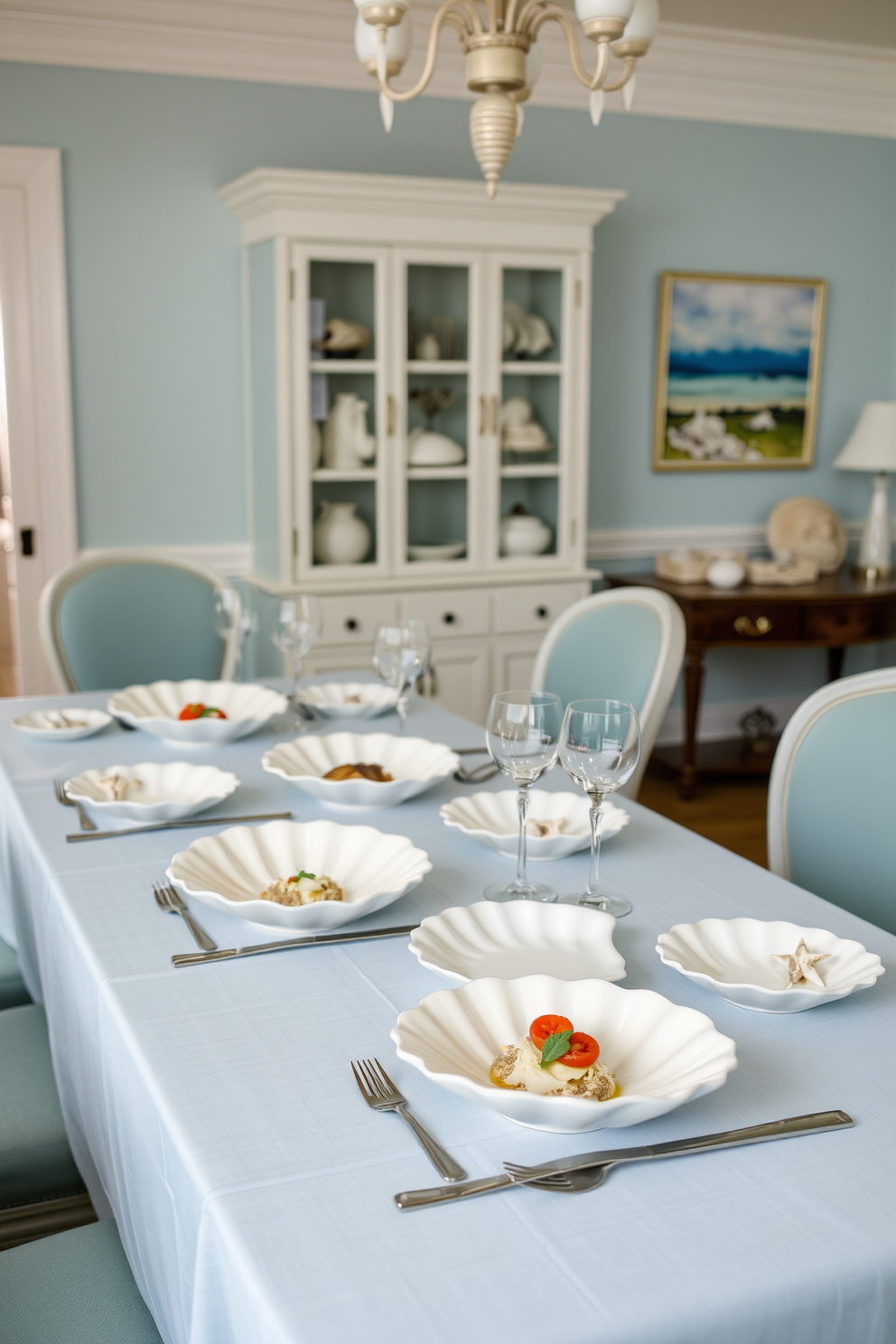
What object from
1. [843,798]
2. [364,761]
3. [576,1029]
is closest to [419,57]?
[364,761]

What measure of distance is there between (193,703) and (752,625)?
239 cm

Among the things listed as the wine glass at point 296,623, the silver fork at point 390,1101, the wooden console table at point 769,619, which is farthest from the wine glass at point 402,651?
the wooden console table at point 769,619

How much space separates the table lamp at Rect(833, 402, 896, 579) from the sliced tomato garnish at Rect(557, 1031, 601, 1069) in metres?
3.74

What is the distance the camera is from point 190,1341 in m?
0.84

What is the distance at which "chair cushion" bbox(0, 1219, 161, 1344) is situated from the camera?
1.05 meters

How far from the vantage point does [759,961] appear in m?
1.16

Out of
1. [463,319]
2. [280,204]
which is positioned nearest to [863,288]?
[463,319]

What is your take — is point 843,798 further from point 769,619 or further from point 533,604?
point 769,619

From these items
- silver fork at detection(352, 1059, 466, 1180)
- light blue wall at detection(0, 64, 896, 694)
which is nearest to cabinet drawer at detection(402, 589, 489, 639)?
light blue wall at detection(0, 64, 896, 694)

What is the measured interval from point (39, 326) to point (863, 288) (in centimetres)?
Answer: 307

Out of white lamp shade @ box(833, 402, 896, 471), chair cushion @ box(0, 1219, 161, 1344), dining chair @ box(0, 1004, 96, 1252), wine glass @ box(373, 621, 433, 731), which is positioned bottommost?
dining chair @ box(0, 1004, 96, 1252)

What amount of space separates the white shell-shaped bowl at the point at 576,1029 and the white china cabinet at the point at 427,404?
103 inches

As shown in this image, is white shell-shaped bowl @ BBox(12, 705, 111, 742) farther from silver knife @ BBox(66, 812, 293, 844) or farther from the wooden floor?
the wooden floor

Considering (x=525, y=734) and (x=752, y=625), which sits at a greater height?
(x=525, y=734)
